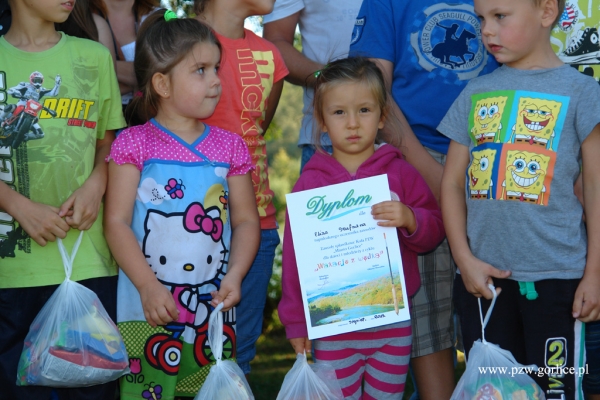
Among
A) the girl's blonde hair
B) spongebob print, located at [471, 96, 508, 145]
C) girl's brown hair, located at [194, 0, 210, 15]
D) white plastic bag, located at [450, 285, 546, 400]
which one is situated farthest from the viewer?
girl's brown hair, located at [194, 0, 210, 15]

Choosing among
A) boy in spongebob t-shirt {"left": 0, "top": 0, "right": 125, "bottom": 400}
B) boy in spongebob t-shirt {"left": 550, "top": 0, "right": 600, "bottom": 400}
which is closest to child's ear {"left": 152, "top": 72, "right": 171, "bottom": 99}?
boy in spongebob t-shirt {"left": 0, "top": 0, "right": 125, "bottom": 400}

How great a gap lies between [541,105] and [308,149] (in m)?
1.28

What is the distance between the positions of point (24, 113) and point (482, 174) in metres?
1.90

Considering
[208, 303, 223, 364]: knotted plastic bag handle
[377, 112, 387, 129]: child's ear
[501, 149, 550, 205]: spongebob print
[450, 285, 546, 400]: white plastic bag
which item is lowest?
[450, 285, 546, 400]: white plastic bag

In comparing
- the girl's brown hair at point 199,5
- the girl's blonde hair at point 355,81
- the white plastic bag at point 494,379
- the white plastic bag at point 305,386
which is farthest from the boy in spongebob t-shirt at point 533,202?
the girl's brown hair at point 199,5

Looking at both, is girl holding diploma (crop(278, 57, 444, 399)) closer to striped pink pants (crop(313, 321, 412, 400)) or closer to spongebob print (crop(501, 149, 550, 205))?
striped pink pants (crop(313, 321, 412, 400))

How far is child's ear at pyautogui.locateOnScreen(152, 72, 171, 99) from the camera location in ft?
11.2

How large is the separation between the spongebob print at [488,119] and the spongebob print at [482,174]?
0.05 m

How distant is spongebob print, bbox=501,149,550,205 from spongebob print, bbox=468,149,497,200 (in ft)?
0.22

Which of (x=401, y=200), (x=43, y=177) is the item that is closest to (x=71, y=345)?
(x=43, y=177)

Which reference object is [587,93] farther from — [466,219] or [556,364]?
[556,364]

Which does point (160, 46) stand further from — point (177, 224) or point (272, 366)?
point (272, 366)

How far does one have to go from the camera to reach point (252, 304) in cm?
375

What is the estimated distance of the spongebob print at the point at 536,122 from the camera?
3.08 m
